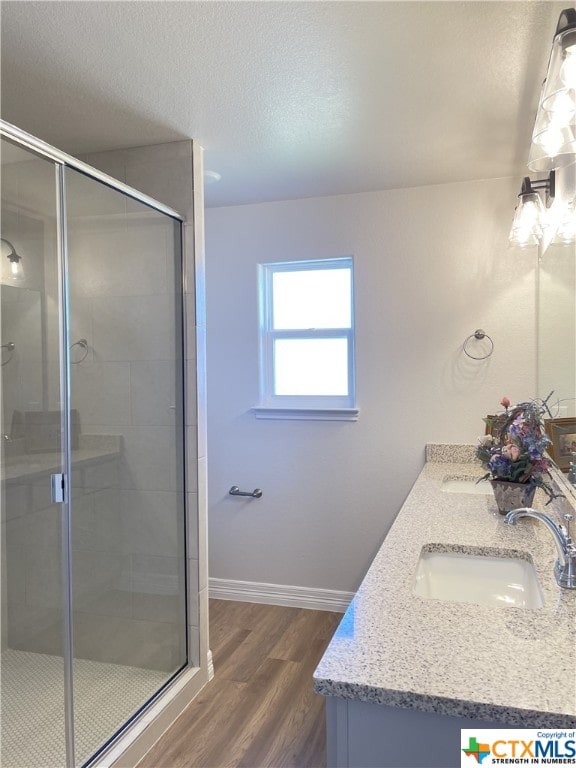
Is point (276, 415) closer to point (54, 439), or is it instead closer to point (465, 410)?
point (465, 410)

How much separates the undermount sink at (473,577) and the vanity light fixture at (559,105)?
1080 mm

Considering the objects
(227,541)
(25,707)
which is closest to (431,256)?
(227,541)

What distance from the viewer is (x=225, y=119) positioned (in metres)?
2.17

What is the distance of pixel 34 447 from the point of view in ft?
6.44

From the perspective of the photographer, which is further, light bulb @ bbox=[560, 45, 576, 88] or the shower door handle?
the shower door handle

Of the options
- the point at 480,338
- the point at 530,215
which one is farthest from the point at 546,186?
the point at 480,338

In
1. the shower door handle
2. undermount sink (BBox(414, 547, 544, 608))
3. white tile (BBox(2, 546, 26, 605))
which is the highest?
the shower door handle

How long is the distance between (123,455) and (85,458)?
0.24m

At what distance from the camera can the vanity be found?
0.91 meters

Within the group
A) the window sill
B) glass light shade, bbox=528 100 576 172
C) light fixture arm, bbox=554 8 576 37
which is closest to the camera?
light fixture arm, bbox=554 8 576 37

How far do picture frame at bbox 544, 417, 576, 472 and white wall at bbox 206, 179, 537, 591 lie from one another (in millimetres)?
601

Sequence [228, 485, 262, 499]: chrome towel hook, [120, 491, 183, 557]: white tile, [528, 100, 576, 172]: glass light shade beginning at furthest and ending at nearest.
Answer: [228, 485, 262, 499]: chrome towel hook < [120, 491, 183, 557]: white tile < [528, 100, 576, 172]: glass light shade

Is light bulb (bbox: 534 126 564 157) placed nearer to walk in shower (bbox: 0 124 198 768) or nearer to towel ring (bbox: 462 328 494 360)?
walk in shower (bbox: 0 124 198 768)

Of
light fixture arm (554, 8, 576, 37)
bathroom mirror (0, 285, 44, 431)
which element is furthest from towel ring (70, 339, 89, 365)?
light fixture arm (554, 8, 576, 37)
